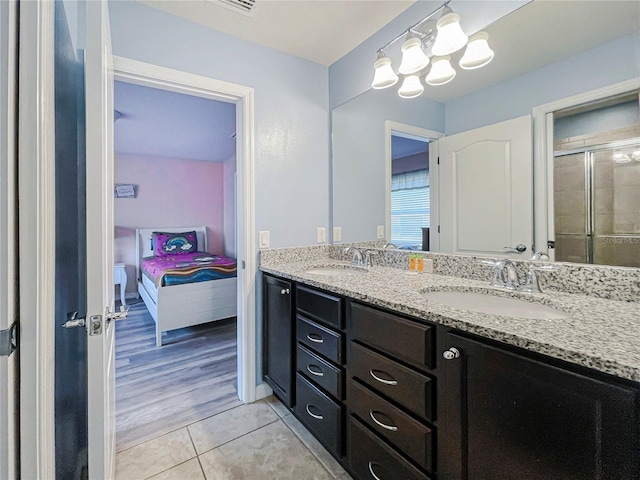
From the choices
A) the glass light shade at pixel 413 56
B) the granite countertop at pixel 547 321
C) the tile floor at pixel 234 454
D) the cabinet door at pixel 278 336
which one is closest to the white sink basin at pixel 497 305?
the granite countertop at pixel 547 321

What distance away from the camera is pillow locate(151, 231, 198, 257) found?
15.5 feet

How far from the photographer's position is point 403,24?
174 centimetres

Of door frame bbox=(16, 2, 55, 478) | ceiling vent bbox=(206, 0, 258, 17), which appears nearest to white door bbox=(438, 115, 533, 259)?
ceiling vent bbox=(206, 0, 258, 17)

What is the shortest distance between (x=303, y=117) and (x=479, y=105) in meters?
1.20

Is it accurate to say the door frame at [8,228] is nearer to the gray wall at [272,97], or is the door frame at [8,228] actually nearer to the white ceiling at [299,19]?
the gray wall at [272,97]

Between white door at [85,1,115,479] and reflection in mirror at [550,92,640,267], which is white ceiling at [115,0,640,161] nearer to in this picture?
reflection in mirror at [550,92,640,267]

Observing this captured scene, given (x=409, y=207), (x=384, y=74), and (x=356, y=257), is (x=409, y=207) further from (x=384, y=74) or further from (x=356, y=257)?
(x=384, y=74)

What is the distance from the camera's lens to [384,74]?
181 cm

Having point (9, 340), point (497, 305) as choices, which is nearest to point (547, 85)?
point (497, 305)

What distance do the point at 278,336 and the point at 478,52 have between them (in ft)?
6.11

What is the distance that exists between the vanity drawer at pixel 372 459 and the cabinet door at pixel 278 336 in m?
0.55

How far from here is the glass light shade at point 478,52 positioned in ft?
4.61

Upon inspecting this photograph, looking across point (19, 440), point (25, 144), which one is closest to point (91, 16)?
point (25, 144)

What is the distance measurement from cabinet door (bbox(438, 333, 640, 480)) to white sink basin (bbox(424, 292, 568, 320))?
37cm
